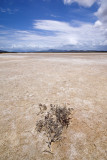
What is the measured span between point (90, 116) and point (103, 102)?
1449mm

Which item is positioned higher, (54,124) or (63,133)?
(54,124)

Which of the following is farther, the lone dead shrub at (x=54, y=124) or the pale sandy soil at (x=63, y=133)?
the lone dead shrub at (x=54, y=124)

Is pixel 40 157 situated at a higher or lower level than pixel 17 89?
lower

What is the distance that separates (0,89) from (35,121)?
4159 millimetres

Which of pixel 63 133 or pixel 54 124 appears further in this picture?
pixel 54 124

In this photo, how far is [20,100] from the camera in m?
4.99

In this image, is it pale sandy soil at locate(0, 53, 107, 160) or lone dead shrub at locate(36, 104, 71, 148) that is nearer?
pale sandy soil at locate(0, 53, 107, 160)

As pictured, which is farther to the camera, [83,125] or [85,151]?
[83,125]

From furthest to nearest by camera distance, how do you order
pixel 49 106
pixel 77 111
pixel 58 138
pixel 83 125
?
pixel 49 106 < pixel 77 111 < pixel 83 125 < pixel 58 138

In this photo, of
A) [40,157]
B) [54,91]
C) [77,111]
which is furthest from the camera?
[54,91]

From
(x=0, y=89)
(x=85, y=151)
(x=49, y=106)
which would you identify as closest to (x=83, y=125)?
(x=85, y=151)

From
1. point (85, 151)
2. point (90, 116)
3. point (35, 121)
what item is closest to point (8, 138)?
point (35, 121)

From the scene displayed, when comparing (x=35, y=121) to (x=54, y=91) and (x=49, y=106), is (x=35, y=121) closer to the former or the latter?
(x=49, y=106)

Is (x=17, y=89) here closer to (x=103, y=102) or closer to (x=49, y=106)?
(x=49, y=106)
